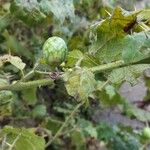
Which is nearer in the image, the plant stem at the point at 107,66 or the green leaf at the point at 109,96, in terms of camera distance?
the plant stem at the point at 107,66

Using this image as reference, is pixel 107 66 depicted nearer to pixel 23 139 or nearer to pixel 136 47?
pixel 136 47

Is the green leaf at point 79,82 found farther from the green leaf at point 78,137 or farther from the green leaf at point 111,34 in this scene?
the green leaf at point 78,137

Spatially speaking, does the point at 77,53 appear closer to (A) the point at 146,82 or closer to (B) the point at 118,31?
(B) the point at 118,31

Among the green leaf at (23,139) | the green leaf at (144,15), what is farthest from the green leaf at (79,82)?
the green leaf at (23,139)

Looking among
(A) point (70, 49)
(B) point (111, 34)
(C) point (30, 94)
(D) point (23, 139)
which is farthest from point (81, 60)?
(C) point (30, 94)

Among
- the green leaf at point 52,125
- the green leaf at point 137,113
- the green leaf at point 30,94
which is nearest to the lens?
the green leaf at point 30,94

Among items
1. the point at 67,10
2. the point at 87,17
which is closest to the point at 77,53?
the point at 67,10

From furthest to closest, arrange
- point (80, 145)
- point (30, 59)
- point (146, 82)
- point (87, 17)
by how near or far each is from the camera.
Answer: point (80, 145) < point (87, 17) < point (30, 59) < point (146, 82)

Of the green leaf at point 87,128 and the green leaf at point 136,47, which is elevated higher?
the green leaf at point 136,47
